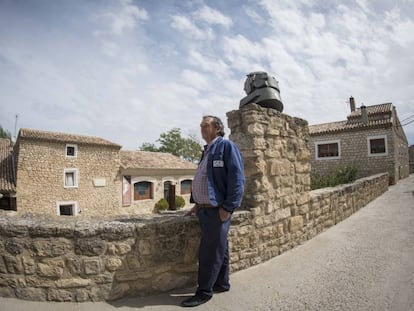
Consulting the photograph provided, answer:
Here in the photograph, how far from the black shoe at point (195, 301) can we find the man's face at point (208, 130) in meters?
1.43

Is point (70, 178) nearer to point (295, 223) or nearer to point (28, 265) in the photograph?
point (28, 265)

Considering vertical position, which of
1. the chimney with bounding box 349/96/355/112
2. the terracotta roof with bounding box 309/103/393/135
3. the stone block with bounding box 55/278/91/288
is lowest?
the stone block with bounding box 55/278/91/288

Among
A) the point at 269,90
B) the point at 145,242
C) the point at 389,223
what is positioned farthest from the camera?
the point at 389,223

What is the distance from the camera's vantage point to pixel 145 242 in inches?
89.1

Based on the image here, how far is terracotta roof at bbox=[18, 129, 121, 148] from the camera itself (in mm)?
14680

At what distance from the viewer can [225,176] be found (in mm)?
2242

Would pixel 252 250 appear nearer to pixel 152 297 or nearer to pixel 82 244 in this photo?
pixel 152 297

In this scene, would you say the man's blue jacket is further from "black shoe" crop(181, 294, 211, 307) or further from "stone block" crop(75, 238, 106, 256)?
"stone block" crop(75, 238, 106, 256)

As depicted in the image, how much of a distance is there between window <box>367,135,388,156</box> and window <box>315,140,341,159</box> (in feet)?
6.16

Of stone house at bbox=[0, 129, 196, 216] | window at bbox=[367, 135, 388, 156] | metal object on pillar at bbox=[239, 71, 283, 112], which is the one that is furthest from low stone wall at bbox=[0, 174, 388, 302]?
window at bbox=[367, 135, 388, 156]

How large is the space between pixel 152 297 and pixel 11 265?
1266mm

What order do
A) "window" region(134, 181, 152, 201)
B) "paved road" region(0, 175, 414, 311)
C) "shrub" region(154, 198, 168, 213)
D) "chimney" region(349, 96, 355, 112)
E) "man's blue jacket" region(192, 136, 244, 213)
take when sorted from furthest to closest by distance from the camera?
1. "chimney" region(349, 96, 355, 112)
2. "window" region(134, 181, 152, 201)
3. "shrub" region(154, 198, 168, 213)
4. "man's blue jacket" region(192, 136, 244, 213)
5. "paved road" region(0, 175, 414, 311)

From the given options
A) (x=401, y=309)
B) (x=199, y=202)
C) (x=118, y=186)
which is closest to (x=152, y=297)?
(x=199, y=202)

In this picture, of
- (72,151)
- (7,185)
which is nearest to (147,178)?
(72,151)
